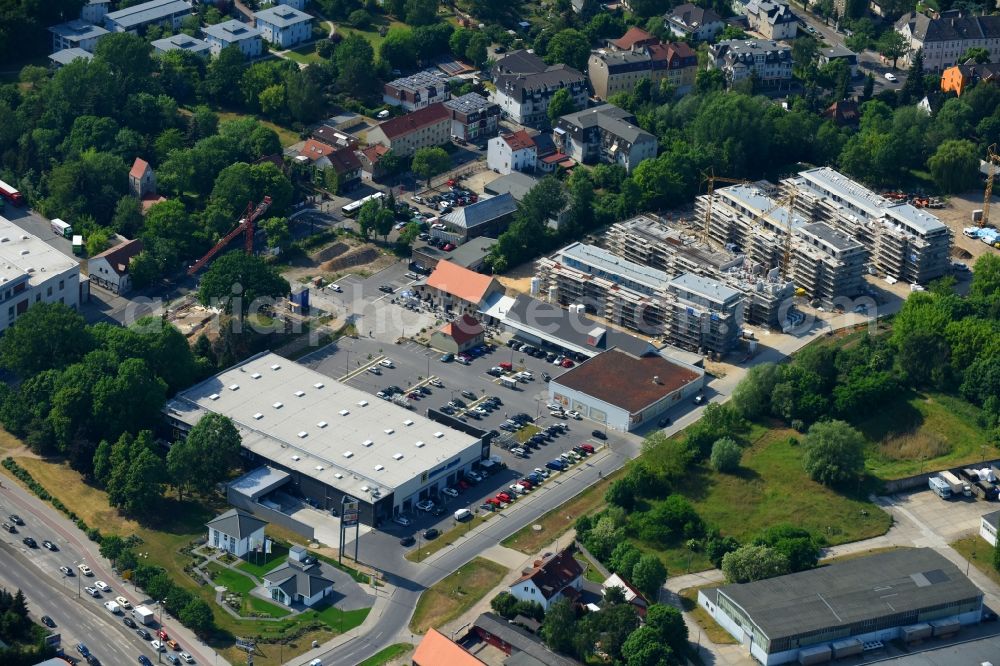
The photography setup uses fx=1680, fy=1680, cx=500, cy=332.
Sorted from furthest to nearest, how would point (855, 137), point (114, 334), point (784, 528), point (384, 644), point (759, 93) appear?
point (759, 93) < point (855, 137) < point (114, 334) < point (784, 528) < point (384, 644)

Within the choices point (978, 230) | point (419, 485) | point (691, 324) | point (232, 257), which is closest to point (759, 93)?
point (978, 230)

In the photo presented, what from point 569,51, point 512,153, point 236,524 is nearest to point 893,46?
point 569,51

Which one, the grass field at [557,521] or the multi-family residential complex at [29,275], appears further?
the multi-family residential complex at [29,275]

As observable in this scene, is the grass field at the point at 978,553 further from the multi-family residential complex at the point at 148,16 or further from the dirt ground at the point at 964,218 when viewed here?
the multi-family residential complex at the point at 148,16

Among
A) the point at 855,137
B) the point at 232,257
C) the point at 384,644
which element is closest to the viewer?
the point at 384,644

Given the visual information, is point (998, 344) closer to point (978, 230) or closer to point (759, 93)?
point (978, 230)

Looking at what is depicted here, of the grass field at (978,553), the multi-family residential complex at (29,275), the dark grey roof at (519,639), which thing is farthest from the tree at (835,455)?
the multi-family residential complex at (29,275)
